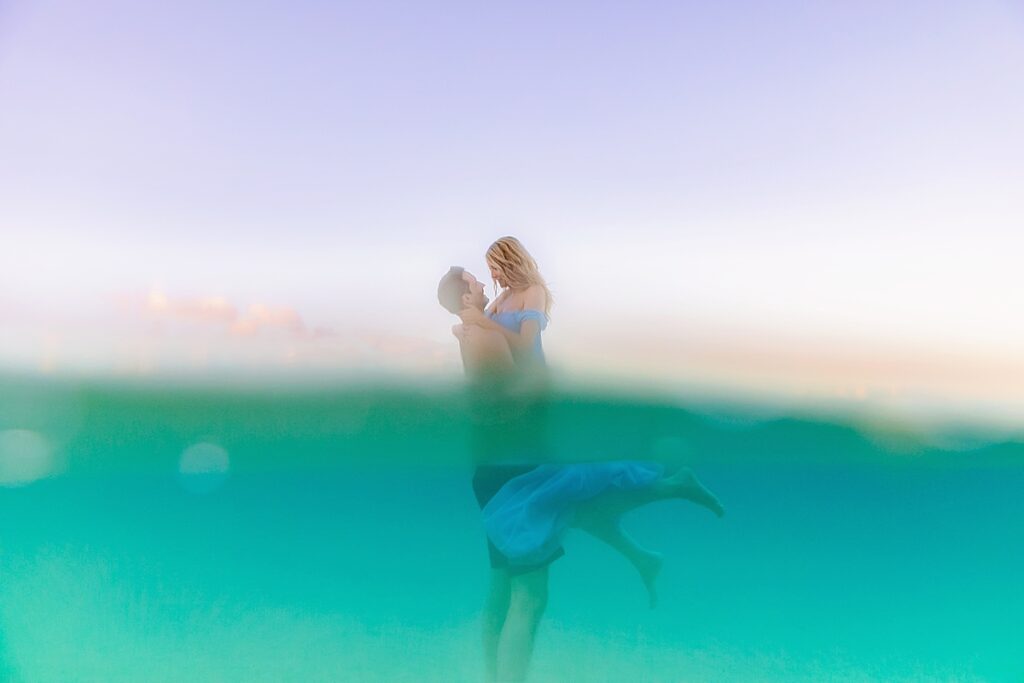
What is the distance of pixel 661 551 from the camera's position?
269 centimetres

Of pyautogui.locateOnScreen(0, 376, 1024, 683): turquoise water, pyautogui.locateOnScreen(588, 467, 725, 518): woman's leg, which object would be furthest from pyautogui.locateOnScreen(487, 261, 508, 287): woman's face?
pyautogui.locateOnScreen(588, 467, 725, 518): woman's leg

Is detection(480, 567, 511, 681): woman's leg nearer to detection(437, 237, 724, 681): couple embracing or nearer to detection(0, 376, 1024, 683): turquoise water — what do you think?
detection(437, 237, 724, 681): couple embracing

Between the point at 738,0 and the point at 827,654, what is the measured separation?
2054 mm

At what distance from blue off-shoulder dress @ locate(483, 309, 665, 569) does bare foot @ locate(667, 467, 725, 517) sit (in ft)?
0.40

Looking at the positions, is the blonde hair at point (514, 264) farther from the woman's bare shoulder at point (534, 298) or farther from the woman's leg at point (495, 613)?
the woman's leg at point (495, 613)

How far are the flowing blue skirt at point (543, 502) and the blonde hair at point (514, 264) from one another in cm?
44

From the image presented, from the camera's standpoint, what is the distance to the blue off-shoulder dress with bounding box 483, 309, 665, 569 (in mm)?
2154

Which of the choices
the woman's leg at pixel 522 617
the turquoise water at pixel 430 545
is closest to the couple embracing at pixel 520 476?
the woman's leg at pixel 522 617

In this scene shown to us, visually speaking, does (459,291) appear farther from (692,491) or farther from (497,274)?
(692,491)

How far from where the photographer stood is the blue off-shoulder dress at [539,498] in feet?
7.07

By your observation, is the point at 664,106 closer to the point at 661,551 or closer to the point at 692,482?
the point at 692,482

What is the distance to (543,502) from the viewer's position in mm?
2188

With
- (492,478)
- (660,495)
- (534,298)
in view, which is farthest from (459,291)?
(660,495)

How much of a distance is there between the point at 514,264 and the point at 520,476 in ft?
1.86
